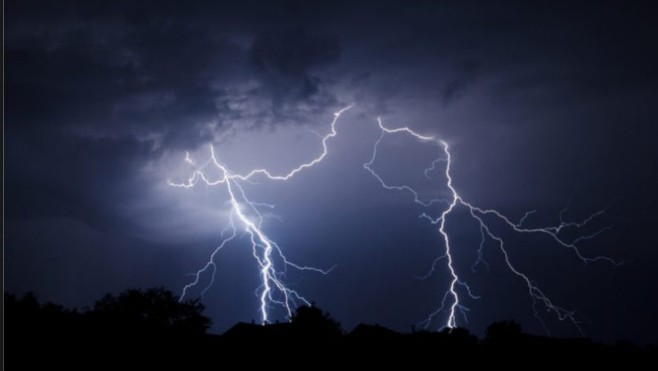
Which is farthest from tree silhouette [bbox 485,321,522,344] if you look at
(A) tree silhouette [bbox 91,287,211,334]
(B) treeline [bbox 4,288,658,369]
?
(A) tree silhouette [bbox 91,287,211,334]

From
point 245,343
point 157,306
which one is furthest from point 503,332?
point 157,306

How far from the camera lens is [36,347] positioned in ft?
31.9

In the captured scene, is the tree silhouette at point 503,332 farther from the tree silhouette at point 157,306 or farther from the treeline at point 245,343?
the tree silhouette at point 157,306

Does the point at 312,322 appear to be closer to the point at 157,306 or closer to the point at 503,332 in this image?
the point at 503,332

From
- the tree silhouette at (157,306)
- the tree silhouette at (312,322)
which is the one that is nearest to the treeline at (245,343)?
the tree silhouette at (312,322)

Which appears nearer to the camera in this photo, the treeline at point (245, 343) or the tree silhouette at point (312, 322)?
the treeline at point (245, 343)

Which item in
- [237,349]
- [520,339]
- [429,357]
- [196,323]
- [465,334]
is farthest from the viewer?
[196,323]

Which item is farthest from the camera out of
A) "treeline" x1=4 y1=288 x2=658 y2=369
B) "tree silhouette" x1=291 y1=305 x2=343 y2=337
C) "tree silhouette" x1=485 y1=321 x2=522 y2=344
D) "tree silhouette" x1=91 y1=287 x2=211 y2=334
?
"tree silhouette" x1=91 y1=287 x2=211 y2=334

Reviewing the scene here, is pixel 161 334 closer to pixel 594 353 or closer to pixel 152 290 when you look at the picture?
pixel 594 353

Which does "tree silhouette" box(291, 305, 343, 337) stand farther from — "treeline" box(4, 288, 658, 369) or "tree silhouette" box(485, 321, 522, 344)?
"tree silhouette" box(485, 321, 522, 344)

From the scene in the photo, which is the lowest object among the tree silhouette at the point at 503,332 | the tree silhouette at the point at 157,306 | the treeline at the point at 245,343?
the treeline at the point at 245,343

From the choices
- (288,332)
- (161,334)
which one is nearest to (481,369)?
(288,332)

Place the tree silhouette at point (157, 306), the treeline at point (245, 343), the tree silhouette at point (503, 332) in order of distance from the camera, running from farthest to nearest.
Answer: the tree silhouette at point (157, 306)
the tree silhouette at point (503, 332)
the treeline at point (245, 343)

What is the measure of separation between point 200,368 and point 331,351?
298 cm
